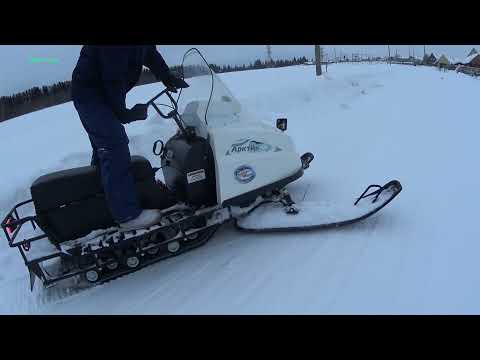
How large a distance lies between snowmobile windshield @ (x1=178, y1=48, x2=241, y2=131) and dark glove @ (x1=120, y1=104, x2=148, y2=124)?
0.56m

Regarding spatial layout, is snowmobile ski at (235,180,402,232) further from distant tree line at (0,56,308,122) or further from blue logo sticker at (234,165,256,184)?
distant tree line at (0,56,308,122)

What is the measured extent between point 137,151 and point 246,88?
4.46 metres

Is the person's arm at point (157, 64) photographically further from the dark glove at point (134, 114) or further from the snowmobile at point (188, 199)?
the dark glove at point (134, 114)

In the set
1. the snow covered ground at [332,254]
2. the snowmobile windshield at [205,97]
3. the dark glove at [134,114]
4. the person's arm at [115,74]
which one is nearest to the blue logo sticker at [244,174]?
the snowmobile windshield at [205,97]

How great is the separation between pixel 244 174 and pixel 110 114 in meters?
1.19

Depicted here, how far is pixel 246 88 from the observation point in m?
9.09

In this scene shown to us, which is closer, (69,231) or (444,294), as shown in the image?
(444,294)

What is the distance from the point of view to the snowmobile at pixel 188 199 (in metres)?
2.83

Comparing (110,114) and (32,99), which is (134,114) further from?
(32,99)

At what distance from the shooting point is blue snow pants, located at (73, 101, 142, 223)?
279cm

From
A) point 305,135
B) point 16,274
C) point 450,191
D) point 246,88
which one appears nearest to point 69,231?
point 16,274

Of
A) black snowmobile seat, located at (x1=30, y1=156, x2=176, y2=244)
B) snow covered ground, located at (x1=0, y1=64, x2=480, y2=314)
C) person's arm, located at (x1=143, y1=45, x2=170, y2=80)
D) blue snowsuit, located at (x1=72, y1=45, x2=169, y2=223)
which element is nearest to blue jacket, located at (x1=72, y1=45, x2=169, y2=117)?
blue snowsuit, located at (x1=72, y1=45, x2=169, y2=223)
